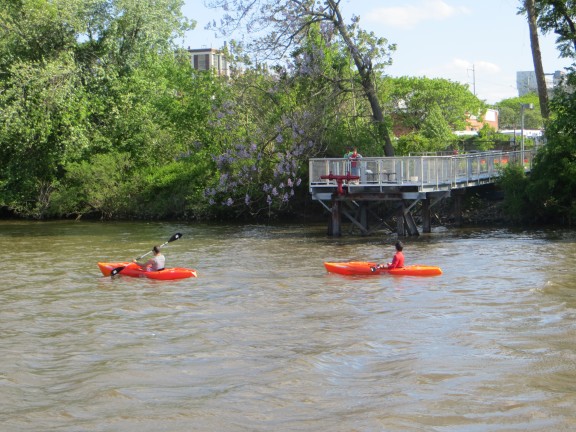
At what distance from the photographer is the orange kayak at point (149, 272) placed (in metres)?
19.7

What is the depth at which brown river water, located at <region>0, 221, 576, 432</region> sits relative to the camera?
962 cm

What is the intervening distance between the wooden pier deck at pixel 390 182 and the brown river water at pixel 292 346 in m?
4.33

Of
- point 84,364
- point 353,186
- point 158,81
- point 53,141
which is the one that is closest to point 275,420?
point 84,364

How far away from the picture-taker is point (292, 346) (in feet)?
42.2

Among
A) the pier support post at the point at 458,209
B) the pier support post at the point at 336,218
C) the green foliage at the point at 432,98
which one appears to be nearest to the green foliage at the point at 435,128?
the green foliage at the point at 432,98

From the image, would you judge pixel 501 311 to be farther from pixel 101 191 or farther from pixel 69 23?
pixel 69 23

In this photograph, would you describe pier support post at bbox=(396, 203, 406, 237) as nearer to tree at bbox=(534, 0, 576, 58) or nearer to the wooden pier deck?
the wooden pier deck

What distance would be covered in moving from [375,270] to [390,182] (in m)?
8.39

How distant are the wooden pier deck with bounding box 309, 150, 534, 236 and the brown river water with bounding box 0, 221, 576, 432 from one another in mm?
4333

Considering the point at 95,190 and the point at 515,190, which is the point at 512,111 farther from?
the point at 515,190

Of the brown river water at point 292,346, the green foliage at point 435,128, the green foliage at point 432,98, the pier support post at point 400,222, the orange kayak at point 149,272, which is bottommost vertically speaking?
the brown river water at point 292,346

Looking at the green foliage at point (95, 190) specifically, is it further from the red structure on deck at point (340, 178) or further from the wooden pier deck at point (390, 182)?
the red structure on deck at point (340, 178)

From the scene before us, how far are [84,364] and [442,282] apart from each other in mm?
9268

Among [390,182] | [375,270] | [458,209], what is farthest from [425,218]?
[375,270]
